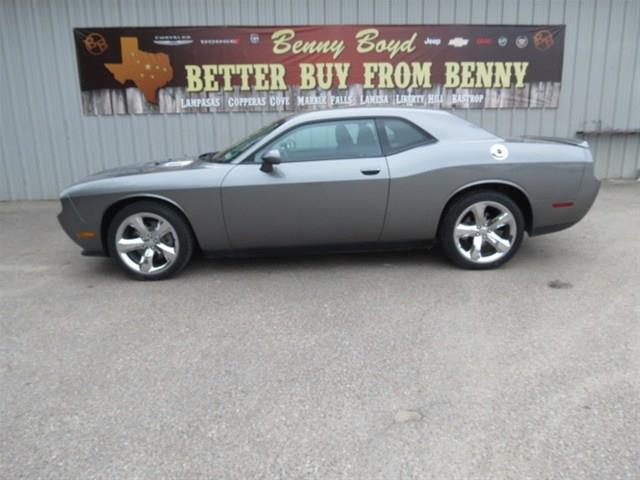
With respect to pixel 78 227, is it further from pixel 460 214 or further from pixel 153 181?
pixel 460 214

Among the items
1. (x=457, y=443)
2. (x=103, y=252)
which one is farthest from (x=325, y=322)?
(x=103, y=252)

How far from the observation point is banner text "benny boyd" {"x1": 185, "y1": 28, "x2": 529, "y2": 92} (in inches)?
342

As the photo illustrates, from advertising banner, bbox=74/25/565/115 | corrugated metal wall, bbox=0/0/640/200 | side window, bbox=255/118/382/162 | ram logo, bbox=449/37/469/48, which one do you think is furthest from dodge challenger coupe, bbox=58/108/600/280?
ram logo, bbox=449/37/469/48

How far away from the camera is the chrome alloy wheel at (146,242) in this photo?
16.0 ft

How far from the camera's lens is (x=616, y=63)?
9.12 metres

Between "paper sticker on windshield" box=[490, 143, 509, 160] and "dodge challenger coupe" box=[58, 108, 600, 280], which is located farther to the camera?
"paper sticker on windshield" box=[490, 143, 509, 160]

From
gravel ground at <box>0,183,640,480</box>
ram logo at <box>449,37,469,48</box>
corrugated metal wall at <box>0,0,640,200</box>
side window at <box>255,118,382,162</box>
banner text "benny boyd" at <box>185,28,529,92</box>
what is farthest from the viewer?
ram logo at <box>449,37,469,48</box>

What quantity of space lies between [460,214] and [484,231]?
294mm

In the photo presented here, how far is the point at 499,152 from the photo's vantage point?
4.99 m

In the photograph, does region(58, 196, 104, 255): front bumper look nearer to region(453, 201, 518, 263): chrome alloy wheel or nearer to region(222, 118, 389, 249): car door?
region(222, 118, 389, 249): car door

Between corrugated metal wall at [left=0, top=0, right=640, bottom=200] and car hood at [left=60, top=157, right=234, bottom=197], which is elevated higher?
corrugated metal wall at [left=0, top=0, right=640, bottom=200]

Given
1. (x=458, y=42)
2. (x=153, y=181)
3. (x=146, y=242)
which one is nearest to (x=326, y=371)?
(x=146, y=242)

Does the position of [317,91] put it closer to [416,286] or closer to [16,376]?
[416,286]

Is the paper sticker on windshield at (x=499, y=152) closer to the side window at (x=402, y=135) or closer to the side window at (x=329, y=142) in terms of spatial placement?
the side window at (x=402, y=135)
